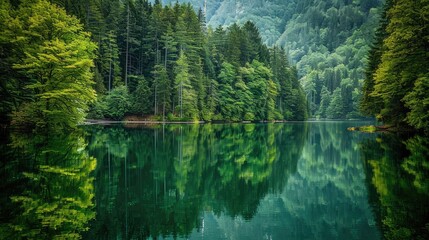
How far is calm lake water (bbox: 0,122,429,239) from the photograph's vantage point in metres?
8.88

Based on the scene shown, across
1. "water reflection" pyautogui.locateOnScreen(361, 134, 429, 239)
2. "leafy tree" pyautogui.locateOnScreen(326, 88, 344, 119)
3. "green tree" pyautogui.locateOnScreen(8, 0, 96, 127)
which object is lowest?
"water reflection" pyautogui.locateOnScreen(361, 134, 429, 239)

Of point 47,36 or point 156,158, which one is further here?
point 47,36

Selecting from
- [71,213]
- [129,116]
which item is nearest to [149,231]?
[71,213]

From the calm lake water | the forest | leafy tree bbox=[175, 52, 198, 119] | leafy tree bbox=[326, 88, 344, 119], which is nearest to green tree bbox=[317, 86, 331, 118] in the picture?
leafy tree bbox=[326, 88, 344, 119]

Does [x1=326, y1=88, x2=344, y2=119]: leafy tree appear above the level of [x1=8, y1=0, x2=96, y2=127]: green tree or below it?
above

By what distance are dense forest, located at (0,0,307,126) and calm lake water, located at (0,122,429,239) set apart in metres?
10.7

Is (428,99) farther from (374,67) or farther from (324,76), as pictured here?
(324,76)

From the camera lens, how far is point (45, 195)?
35.9ft

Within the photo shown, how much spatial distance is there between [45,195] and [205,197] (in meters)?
4.76

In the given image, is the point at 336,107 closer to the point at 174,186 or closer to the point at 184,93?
the point at 184,93

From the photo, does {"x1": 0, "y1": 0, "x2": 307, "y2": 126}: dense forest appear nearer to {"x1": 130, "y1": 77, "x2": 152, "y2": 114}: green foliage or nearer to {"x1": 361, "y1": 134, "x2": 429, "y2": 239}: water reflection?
{"x1": 130, "y1": 77, "x2": 152, "y2": 114}: green foliage

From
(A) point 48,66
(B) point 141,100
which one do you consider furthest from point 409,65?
(B) point 141,100

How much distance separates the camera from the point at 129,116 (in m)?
68.2

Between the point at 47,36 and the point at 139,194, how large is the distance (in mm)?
23824
